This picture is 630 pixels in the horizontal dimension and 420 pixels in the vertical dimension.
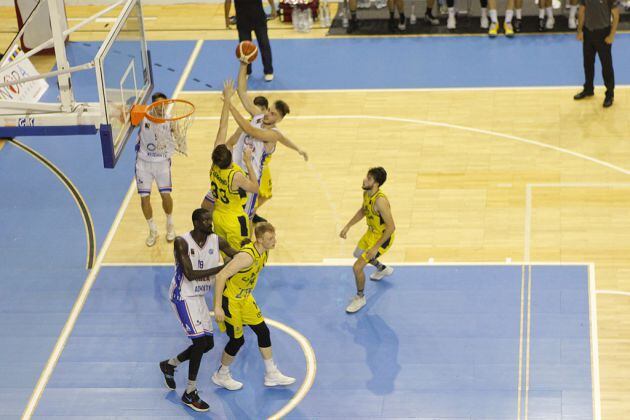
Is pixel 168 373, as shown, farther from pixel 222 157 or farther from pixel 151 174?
pixel 151 174

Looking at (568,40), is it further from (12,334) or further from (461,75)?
(12,334)

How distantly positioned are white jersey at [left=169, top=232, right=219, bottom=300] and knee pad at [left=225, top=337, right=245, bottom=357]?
60 centimetres

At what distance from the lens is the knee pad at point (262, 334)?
10.6 meters

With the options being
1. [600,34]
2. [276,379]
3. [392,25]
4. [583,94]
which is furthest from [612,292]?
[392,25]

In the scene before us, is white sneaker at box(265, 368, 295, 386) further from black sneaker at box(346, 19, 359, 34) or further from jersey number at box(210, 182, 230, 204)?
black sneaker at box(346, 19, 359, 34)

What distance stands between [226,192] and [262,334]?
167 cm

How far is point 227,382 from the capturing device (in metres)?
10.9

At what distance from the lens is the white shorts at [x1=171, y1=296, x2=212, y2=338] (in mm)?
10383

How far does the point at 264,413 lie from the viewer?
10.6 metres

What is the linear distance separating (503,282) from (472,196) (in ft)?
6.85

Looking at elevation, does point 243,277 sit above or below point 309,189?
above

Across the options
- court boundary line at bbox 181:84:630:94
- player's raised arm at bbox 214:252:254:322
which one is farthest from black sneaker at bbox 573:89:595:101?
player's raised arm at bbox 214:252:254:322

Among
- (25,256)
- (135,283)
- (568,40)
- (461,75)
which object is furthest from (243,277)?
(568,40)

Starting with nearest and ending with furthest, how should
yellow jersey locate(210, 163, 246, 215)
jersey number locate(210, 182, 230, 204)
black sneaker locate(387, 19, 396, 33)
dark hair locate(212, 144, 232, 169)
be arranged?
dark hair locate(212, 144, 232, 169), yellow jersey locate(210, 163, 246, 215), jersey number locate(210, 182, 230, 204), black sneaker locate(387, 19, 396, 33)
